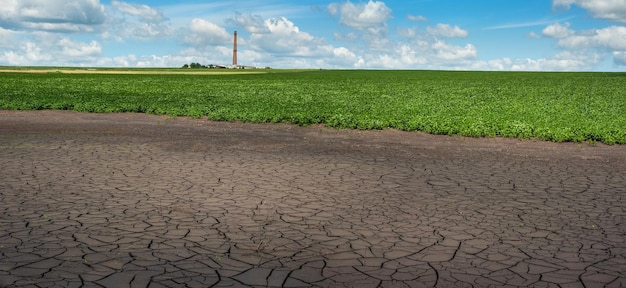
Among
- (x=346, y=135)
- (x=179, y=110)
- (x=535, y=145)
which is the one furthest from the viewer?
(x=179, y=110)

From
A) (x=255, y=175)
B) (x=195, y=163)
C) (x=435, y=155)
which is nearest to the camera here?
(x=255, y=175)

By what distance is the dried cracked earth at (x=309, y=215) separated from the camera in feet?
18.1

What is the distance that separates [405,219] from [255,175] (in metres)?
3.58

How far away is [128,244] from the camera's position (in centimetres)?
625

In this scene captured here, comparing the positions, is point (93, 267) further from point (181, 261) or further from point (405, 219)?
point (405, 219)

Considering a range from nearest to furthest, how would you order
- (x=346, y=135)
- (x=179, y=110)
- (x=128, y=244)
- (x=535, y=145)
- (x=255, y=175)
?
(x=128, y=244)
(x=255, y=175)
(x=535, y=145)
(x=346, y=135)
(x=179, y=110)

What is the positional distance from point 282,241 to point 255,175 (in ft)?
13.0

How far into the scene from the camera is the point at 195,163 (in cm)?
1152

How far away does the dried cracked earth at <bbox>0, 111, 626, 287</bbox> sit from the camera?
552 cm

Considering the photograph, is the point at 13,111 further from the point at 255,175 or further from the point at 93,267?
the point at 93,267

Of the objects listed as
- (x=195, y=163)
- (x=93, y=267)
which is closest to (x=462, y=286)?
(x=93, y=267)

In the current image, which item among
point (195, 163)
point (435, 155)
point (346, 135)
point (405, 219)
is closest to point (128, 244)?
point (405, 219)

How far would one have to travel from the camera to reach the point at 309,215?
760cm

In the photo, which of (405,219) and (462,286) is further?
(405,219)
